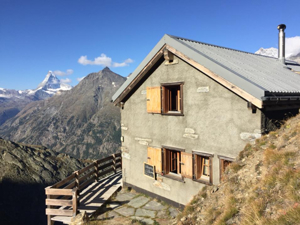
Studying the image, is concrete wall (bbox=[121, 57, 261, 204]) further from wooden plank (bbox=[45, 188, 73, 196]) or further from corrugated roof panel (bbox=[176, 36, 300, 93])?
wooden plank (bbox=[45, 188, 73, 196])

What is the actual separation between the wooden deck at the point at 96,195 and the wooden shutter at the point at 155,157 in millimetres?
2764

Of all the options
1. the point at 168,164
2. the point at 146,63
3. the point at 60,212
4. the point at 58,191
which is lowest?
the point at 60,212

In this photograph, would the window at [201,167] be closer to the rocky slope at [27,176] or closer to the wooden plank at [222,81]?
the wooden plank at [222,81]

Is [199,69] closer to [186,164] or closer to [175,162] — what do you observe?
[186,164]

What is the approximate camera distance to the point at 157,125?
399 inches

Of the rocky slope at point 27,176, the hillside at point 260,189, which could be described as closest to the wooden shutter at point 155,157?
the hillside at point 260,189

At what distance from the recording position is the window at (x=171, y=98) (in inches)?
381

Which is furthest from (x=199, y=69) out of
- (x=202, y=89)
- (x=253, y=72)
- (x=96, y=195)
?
(x=96, y=195)

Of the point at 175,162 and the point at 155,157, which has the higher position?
the point at 155,157

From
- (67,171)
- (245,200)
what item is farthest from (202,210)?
(67,171)

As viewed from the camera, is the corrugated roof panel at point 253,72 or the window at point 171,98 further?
the window at point 171,98

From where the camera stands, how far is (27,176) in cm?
4934

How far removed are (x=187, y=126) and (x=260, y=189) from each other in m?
4.17

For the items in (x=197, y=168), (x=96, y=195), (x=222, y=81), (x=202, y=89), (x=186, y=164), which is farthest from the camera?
(x=96, y=195)
